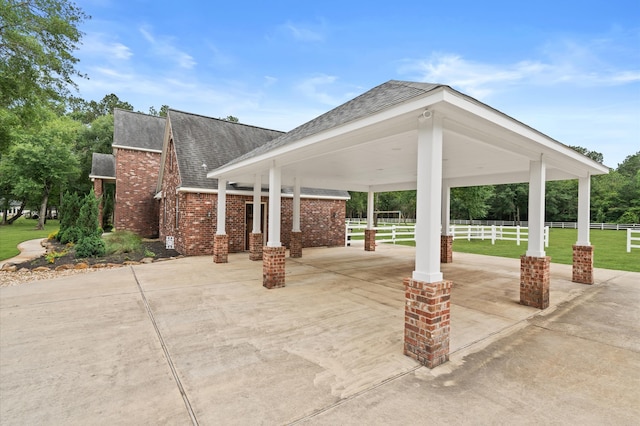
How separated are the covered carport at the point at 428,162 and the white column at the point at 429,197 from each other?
0.01 m

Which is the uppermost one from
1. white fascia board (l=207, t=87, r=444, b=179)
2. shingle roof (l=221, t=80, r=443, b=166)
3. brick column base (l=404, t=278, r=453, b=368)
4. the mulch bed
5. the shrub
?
shingle roof (l=221, t=80, r=443, b=166)

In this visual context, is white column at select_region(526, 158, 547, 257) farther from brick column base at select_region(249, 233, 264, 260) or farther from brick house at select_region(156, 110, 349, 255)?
brick house at select_region(156, 110, 349, 255)

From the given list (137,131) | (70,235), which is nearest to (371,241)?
(70,235)

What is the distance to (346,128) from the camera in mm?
4508

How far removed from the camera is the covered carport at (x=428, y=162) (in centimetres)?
354

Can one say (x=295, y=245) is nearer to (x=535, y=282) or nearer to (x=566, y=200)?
(x=535, y=282)

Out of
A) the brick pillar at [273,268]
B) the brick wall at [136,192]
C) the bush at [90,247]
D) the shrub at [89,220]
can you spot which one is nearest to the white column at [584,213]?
the brick pillar at [273,268]

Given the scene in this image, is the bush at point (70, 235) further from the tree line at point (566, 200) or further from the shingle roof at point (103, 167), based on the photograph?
the tree line at point (566, 200)

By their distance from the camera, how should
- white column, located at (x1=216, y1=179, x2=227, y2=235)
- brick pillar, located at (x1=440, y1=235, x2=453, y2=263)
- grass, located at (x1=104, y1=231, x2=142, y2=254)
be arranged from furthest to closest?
grass, located at (x1=104, y1=231, x2=142, y2=254) → brick pillar, located at (x1=440, y1=235, x2=453, y2=263) → white column, located at (x1=216, y1=179, x2=227, y2=235)

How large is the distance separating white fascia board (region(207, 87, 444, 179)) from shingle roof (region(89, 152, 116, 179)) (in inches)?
773

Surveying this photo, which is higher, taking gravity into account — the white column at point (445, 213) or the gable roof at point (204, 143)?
the gable roof at point (204, 143)

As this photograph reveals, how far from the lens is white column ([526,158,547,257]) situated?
18.7 ft

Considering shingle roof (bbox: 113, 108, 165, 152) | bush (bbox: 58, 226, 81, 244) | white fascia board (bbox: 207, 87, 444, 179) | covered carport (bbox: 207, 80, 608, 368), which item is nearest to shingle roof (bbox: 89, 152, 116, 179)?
shingle roof (bbox: 113, 108, 165, 152)

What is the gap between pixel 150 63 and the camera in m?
16.8
